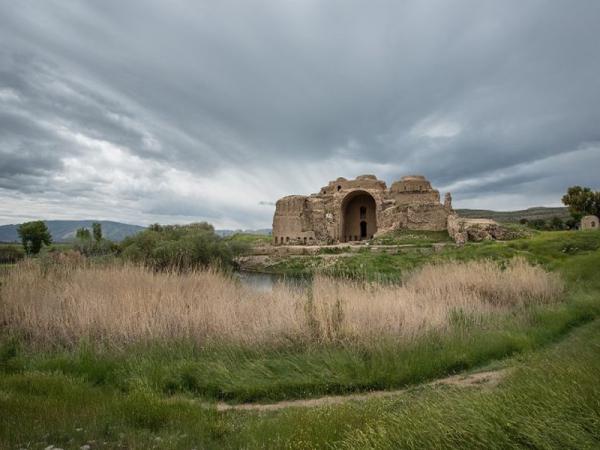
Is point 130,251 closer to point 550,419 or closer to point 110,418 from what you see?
point 110,418

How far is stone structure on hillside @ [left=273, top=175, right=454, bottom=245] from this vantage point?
37.7 metres

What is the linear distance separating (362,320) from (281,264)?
77.0ft

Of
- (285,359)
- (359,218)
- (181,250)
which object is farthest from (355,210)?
(285,359)

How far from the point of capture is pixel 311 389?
514 cm

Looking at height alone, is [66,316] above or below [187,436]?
above

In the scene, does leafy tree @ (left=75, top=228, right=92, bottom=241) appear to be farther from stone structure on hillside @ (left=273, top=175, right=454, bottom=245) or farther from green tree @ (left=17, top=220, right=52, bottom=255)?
stone structure on hillside @ (left=273, top=175, right=454, bottom=245)

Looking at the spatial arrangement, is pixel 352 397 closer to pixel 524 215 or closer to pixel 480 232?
pixel 480 232

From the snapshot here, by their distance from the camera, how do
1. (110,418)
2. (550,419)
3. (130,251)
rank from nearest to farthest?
(550,419), (110,418), (130,251)

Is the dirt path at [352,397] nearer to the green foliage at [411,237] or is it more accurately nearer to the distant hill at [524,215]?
the green foliage at [411,237]

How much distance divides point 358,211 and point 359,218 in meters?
0.90

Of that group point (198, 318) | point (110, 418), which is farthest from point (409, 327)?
point (110, 418)

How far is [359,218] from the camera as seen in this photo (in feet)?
151

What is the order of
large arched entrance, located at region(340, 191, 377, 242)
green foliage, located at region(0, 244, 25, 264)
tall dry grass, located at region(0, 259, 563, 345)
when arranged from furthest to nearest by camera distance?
large arched entrance, located at region(340, 191, 377, 242)
green foliage, located at region(0, 244, 25, 264)
tall dry grass, located at region(0, 259, 563, 345)

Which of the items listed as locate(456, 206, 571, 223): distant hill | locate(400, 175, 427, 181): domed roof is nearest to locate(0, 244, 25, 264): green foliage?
locate(400, 175, 427, 181): domed roof
